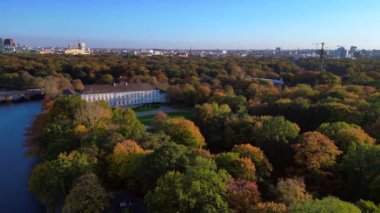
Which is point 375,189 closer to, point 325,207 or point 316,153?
point 316,153

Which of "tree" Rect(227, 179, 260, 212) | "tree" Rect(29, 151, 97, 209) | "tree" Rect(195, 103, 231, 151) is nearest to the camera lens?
"tree" Rect(227, 179, 260, 212)

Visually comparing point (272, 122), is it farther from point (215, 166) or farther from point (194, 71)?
point (194, 71)

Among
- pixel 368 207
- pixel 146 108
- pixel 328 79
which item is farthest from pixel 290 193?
pixel 328 79

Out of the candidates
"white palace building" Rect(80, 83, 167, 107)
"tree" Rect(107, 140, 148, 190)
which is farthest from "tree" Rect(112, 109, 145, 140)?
"white palace building" Rect(80, 83, 167, 107)

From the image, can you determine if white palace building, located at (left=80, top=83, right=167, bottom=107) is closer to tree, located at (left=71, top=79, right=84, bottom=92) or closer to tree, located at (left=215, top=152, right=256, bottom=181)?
tree, located at (left=71, top=79, right=84, bottom=92)

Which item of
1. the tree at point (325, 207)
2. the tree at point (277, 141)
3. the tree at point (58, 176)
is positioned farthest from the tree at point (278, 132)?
the tree at point (58, 176)

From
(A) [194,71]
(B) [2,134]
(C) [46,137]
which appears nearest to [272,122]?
(C) [46,137]

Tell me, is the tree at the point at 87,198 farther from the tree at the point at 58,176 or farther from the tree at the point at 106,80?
the tree at the point at 106,80
